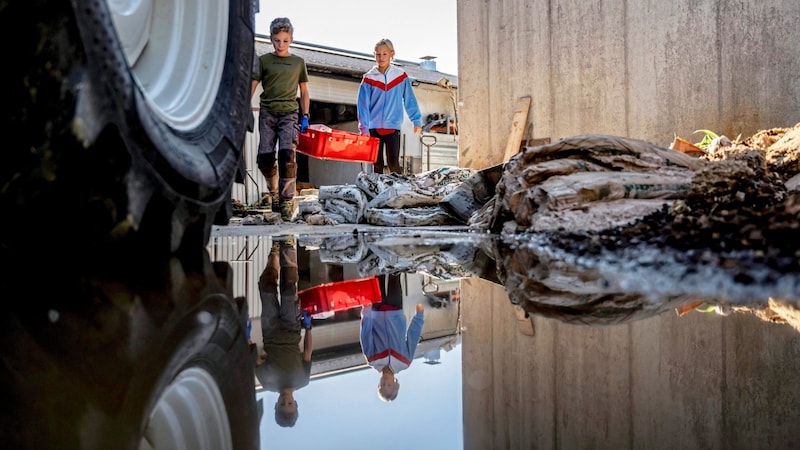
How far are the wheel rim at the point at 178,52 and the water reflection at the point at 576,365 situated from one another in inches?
24.6

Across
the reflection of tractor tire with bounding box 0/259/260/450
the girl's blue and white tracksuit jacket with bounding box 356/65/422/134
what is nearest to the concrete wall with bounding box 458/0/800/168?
the girl's blue and white tracksuit jacket with bounding box 356/65/422/134

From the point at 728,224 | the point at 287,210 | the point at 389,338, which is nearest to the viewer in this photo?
the point at 389,338

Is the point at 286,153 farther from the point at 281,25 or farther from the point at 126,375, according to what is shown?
the point at 126,375

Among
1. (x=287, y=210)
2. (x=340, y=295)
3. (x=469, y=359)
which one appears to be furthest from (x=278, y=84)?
(x=469, y=359)

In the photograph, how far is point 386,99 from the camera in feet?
19.8

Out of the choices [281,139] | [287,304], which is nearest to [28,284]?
[287,304]

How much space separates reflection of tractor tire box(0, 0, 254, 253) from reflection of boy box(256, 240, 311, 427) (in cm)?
31

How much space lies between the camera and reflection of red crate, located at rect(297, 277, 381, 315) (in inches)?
48.4

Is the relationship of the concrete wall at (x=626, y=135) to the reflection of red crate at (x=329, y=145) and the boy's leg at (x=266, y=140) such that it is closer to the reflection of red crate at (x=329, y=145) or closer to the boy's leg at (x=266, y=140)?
the boy's leg at (x=266, y=140)

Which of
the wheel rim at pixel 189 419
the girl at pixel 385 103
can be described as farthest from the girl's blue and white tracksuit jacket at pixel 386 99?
Result: the wheel rim at pixel 189 419

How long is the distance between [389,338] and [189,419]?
1.49 ft

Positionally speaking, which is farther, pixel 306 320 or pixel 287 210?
pixel 287 210

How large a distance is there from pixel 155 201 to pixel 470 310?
726 mm

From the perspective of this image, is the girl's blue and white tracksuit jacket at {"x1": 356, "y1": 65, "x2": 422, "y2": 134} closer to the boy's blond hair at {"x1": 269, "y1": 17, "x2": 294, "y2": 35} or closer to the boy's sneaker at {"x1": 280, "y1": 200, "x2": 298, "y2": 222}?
the boy's blond hair at {"x1": 269, "y1": 17, "x2": 294, "y2": 35}
